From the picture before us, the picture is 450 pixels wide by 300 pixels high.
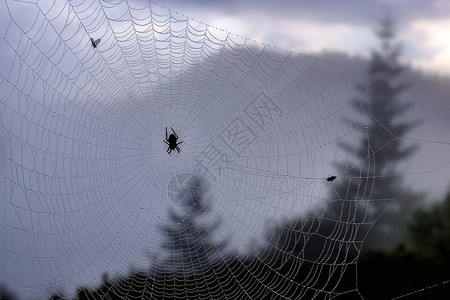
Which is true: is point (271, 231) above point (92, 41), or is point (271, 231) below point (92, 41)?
below

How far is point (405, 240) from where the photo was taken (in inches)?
838

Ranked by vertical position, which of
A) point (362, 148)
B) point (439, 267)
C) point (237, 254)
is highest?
point (362, 148)

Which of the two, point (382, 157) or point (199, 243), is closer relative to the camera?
point (199, 243)

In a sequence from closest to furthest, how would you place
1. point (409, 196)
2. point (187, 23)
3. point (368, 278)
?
point (187, 23) → point (368, 278) → point (409, 196)

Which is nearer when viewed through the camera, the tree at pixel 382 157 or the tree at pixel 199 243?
the tree at pixel 199 243

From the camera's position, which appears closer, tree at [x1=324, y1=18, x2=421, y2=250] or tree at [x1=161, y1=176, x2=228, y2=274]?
tree at [x1=161, y1=176, x2=228, y2=274]

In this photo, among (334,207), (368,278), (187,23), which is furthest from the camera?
(334,207)

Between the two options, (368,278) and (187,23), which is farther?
(368,278)

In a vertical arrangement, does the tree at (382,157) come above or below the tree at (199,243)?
above

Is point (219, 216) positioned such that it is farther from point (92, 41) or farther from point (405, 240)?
point (405, 240)

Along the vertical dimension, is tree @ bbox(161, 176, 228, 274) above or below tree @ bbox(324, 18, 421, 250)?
below

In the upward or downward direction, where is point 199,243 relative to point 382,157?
downward

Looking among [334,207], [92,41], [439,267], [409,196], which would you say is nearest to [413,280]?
[439,267]

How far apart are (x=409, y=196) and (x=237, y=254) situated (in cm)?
1436
